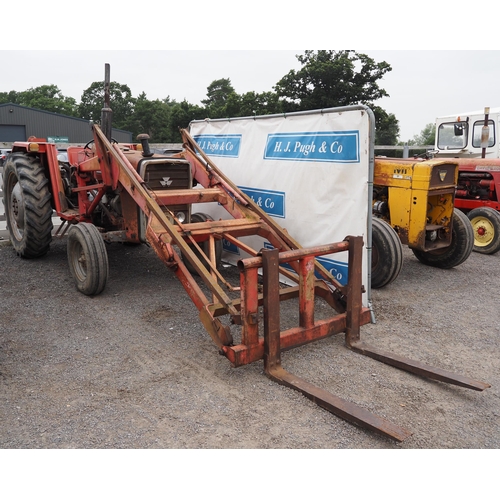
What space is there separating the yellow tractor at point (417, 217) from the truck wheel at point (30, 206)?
4.39 m

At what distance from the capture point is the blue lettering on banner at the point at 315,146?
538 cm

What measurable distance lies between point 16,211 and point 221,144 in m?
3.30

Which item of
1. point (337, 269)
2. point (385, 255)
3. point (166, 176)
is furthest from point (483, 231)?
point (166, 176)

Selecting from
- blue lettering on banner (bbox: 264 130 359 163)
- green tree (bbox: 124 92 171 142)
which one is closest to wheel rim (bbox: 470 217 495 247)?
blue lettering on banner (bbox: 264 130 359 163)

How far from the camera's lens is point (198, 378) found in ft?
13.2

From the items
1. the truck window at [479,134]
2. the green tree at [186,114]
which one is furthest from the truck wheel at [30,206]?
the green tree at [186,114]

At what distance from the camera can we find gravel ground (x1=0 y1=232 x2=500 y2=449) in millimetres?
3236

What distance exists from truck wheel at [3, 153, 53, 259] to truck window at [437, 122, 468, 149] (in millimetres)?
7569

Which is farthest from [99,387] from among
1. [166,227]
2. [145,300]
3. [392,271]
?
[392,271]

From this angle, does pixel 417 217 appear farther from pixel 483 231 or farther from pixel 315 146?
pixel 483 231

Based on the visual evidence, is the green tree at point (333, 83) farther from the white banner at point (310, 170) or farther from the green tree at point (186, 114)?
the white banner at point (310, 170)

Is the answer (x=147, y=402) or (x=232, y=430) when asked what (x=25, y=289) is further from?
(x=232, y=430)

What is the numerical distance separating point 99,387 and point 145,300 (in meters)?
2.14

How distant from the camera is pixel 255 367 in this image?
4223 millimetres
